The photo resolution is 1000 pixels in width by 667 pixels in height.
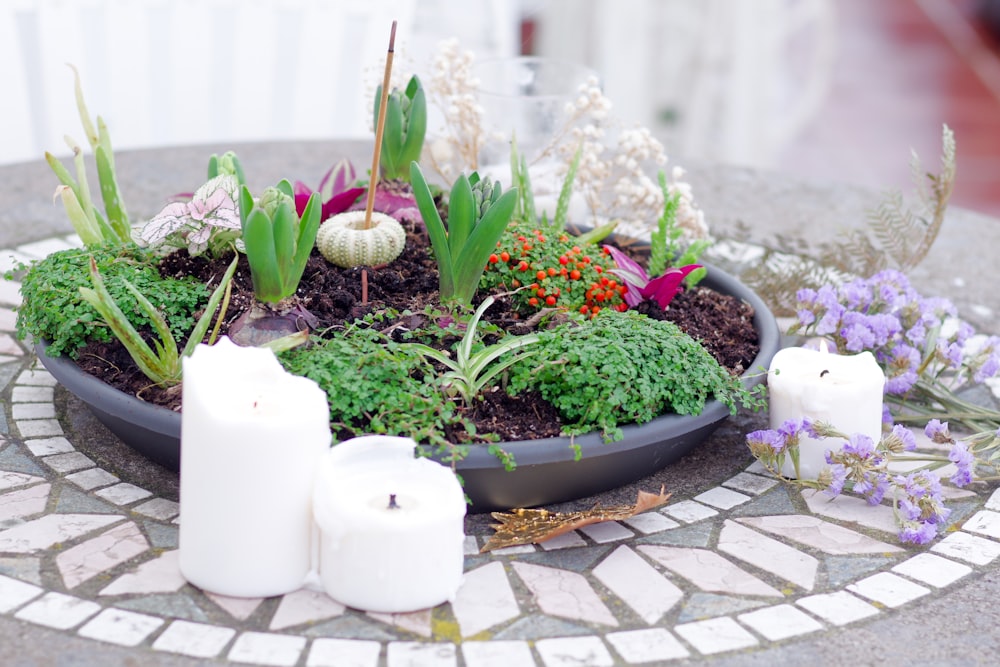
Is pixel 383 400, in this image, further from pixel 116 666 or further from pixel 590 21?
pixel 590 21

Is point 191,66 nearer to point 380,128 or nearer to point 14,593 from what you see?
point 380,128

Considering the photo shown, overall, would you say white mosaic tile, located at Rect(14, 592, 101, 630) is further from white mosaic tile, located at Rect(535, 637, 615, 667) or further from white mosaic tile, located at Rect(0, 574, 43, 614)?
white mosaic tile, located at Rect(535, 637, 615, 667)

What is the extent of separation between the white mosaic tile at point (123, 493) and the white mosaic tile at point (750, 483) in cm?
70

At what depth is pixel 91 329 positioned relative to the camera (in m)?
1.43

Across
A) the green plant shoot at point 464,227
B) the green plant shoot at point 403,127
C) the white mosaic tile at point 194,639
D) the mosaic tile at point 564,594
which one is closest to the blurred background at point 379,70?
the green plant shoot at point 403,127

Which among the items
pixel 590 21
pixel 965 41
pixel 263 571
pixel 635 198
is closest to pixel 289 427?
pixel 263 571

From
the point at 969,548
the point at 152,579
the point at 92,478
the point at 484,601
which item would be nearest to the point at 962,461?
the point at 969,548

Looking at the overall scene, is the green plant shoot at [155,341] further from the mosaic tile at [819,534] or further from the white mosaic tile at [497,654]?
the mosaic tile at [819,534]

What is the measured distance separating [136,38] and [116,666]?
235 cm

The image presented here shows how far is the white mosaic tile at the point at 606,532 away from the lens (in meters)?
1.28

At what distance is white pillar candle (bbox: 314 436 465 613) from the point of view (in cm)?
108

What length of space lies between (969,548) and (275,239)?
89 cm

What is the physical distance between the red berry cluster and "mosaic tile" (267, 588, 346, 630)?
600 mm

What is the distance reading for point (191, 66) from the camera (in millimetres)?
3094
